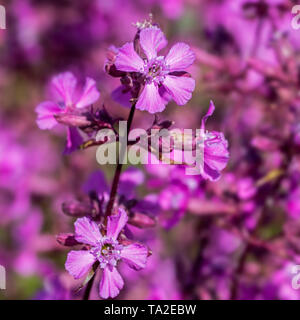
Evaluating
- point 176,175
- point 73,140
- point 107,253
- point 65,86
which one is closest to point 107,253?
point 107,253

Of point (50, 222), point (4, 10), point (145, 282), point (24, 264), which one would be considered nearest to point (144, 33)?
point (145, 282)

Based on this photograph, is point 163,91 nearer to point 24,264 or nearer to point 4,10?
point 24,264

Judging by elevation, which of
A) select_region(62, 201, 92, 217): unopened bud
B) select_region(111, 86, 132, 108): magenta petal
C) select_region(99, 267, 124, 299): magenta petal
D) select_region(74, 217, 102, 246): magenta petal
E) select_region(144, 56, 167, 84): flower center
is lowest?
select_region(99, 267, 124, 299): magenta petal

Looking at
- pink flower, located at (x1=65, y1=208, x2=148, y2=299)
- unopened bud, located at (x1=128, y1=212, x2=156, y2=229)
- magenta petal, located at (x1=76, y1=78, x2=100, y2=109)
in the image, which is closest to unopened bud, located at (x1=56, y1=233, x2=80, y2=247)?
pink flower, located at (x1=65, y1=208, x2=148, y2=299)

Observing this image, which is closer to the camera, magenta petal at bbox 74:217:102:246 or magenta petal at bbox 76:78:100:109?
magenta petal at bbox 74:217:102:246

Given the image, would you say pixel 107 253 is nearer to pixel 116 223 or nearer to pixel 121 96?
pixel 116 223

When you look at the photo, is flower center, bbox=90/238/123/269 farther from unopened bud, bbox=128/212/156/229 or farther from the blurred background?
the blurred background
